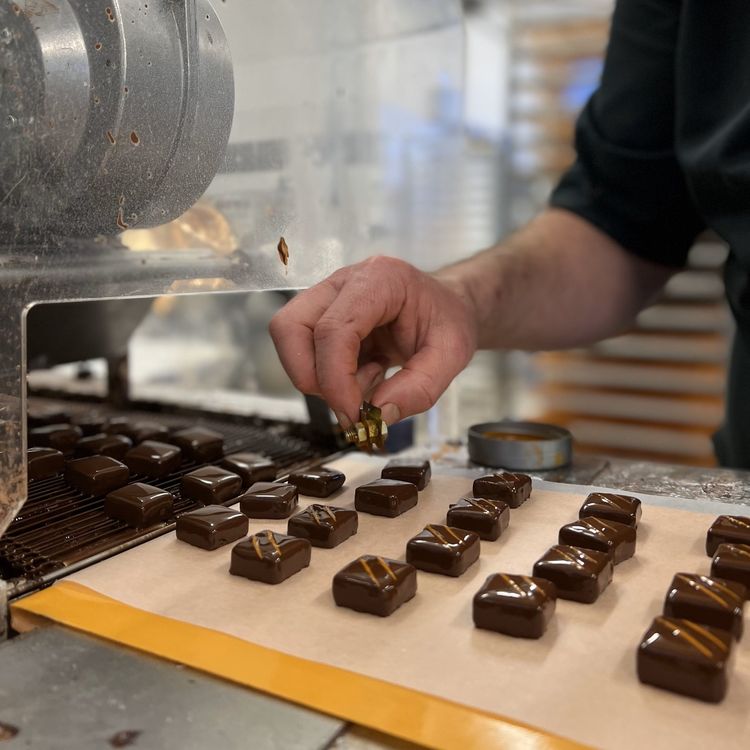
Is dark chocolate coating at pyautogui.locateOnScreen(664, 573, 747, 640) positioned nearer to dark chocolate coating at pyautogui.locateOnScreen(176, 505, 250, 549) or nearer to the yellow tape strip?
the yellow tape strip

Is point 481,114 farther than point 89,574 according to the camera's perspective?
Answer: Yes

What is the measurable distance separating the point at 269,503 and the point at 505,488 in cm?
37

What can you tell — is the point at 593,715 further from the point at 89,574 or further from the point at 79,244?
the point at 79,244

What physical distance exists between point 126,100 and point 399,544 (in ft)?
2.44

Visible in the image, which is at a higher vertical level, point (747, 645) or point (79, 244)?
point (79, 244)

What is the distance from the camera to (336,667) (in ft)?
2.61

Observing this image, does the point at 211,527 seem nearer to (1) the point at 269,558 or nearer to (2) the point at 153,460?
(1) the point at 269,558

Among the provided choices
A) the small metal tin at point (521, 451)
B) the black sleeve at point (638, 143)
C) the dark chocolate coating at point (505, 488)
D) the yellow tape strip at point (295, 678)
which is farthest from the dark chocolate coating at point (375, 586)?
the black sleeve at point (638, 143)

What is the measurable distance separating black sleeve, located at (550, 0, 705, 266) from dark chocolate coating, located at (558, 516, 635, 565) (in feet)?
3.42

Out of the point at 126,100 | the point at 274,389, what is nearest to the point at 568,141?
the point at 274,389

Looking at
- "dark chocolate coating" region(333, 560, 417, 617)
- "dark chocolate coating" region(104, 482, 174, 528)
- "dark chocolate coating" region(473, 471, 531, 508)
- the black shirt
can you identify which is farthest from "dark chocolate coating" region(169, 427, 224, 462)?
the black shirt

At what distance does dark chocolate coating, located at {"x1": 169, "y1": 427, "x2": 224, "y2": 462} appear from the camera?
4.89ft

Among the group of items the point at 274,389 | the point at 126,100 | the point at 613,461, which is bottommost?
the point at 274,389

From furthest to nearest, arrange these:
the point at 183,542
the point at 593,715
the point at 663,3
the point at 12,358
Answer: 1. the point at 663,3
2. the point at 183,542
3. the point at 12,358
4. the point at 593,715
